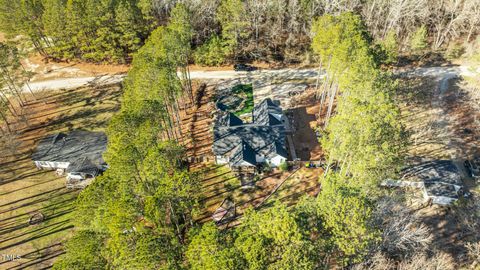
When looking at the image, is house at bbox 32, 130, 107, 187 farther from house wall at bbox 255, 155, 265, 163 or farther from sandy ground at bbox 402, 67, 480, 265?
sandy ground at bbox 402, 67, 480, 265

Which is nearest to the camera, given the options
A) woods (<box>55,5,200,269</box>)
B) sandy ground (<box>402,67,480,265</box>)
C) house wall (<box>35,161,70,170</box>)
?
woods (<box>55,5,200,269</box>)

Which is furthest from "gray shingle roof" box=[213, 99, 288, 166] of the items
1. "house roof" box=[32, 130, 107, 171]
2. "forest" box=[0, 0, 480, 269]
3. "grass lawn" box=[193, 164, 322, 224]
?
"house roof" box=[32, 130, 107, 171]

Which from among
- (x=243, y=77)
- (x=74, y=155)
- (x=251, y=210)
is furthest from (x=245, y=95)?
(x=251, y=210)

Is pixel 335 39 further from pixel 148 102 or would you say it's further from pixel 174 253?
pixel 174 253

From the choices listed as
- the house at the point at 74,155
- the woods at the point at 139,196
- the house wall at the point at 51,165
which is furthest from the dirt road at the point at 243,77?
the woods at the point at 139,196

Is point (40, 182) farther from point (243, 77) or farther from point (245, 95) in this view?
point (243, 77)

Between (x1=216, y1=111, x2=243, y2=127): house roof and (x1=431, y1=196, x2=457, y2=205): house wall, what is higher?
(x1=216, y1=111, x2=243, y2=127): house roof
